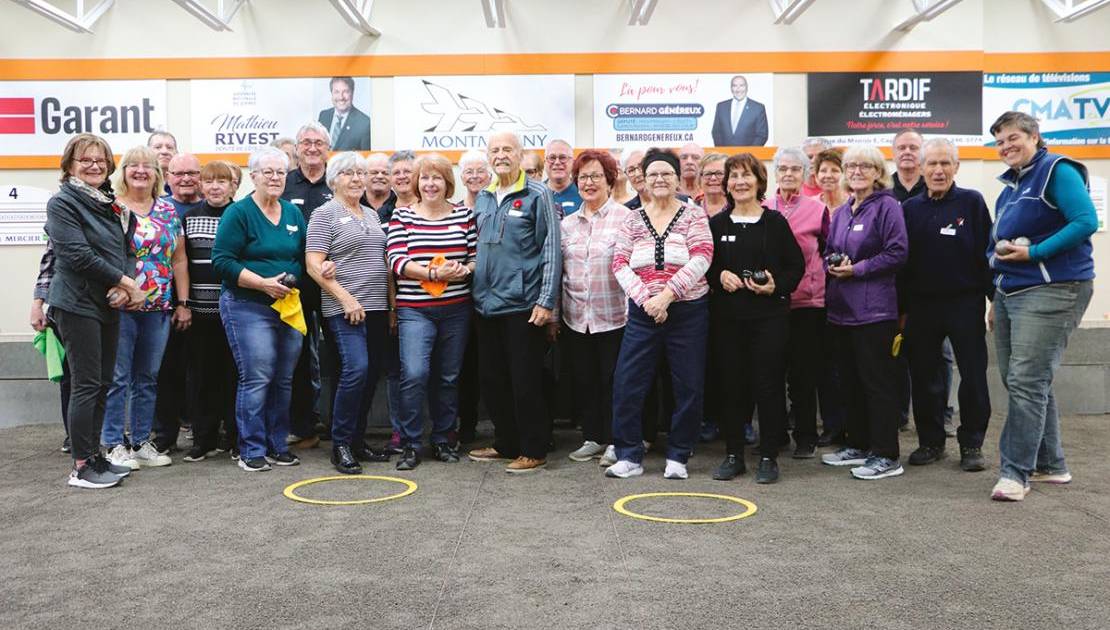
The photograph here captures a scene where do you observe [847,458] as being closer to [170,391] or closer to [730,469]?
[730,469]

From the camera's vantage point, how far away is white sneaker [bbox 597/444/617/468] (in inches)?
183

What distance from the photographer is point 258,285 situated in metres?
4.44

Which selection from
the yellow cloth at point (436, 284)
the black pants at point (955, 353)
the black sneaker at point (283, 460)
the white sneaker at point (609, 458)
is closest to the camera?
the black pants at point (955, 353)

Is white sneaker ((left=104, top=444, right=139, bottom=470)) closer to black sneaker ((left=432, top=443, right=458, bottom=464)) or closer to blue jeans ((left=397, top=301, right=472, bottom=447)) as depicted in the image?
blue jeans ((left=397, top=301, right=472, bottom=447))

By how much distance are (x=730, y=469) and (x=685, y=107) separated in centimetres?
492

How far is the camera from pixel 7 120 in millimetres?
8445

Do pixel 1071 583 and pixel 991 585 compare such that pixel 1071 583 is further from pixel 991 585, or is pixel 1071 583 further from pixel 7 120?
pixel 7 120

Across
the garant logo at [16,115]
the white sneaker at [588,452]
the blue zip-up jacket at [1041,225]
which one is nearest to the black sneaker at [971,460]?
the blue zip-up jacket at [1041,225]

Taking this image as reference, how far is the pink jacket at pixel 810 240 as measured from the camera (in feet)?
15.6

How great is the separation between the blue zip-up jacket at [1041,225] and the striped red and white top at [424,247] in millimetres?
2472

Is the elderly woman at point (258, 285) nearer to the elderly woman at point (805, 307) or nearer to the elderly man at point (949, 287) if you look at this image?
the elderly woman at point (805, 307)

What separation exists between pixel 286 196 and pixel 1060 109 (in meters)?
7.16

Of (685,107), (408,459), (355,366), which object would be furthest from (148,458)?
(685,107)

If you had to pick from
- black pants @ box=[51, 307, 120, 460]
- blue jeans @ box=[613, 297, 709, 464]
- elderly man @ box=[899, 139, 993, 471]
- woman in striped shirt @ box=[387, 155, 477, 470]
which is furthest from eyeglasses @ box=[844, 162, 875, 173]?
black pants @ box=[51, 307, 120, 460]
